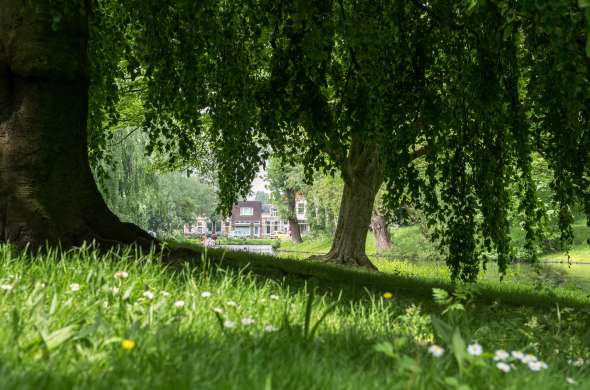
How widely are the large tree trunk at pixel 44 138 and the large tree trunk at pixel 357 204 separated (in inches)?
341

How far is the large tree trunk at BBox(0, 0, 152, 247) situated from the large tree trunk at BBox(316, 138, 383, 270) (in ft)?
28.4

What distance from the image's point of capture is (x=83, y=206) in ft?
18.6

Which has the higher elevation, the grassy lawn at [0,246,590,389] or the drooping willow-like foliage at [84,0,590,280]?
the drooping willow-like foliage at [84,0,590,280]

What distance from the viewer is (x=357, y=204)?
1411cm

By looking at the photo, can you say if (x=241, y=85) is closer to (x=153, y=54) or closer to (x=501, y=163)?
(x=153, y=54)

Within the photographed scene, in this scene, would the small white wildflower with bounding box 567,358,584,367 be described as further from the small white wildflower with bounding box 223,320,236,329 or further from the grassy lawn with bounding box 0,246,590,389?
the small white wildflower with bounding box 223,320,236,329

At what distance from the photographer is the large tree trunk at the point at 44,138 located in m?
5.44

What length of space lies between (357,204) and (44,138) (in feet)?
30.3

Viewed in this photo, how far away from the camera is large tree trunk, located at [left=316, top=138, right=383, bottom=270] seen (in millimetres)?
14125

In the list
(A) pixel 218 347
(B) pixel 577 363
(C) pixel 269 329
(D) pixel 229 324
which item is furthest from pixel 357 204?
(A) pixel 218 347

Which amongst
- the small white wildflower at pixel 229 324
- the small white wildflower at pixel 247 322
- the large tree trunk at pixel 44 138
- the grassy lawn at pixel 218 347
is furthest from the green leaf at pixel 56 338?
the large tree trunk at pixel 44 138

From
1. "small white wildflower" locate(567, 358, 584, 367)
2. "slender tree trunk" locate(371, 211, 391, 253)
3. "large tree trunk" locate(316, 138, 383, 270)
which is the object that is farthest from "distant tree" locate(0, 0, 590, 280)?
"slender tree trunk" locate(371, 211, 391, 253)

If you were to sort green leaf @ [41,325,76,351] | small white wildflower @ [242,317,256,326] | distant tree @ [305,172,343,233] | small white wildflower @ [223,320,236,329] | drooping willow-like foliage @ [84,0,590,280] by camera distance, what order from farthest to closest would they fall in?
distant tree @ [305,172,343,233] < drooping willow-like foliage @ [84,0,590,280] < small white wildflower @ [242,317,256,326] < small white wildflower @ [223,320,236,329] < green leaf @ [41,325,76,351]

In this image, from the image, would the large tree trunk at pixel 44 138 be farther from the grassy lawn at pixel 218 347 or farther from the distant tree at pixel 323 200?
the distant tree at pixel 323 200
